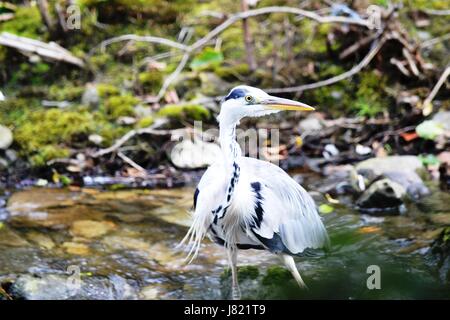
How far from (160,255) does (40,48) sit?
132 inches

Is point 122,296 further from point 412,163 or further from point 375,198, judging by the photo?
point 412,163

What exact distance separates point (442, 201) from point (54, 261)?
2822 mm

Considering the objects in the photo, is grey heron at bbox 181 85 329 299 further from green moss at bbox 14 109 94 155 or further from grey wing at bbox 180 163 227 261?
green moss at bbox 14 109 94 155

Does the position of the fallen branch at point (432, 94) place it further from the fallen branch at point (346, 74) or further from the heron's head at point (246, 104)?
the heron's head at point (246, 104)

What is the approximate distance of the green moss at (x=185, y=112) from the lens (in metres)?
5.87

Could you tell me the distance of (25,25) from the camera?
705 centimetres

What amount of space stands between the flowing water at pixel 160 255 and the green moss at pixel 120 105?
1.27 meters

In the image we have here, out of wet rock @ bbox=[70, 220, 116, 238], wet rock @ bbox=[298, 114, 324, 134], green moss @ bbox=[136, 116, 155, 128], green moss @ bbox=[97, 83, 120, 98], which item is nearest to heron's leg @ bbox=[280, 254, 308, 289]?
wet rock @ bbox=[70, 220, 116, 238]

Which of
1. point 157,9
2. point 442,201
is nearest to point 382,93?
point 442,201

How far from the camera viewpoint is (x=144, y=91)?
6.49 metres

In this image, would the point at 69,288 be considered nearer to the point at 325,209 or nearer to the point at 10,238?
the point at 10,238

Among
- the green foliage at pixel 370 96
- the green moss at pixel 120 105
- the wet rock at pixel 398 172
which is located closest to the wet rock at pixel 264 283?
the wet rock at pixel 398 172

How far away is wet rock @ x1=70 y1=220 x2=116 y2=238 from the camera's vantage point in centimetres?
425

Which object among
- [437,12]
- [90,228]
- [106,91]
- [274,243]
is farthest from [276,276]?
[437,12]
